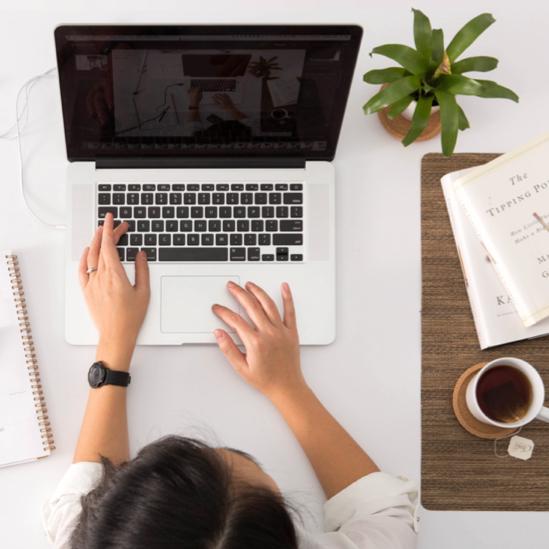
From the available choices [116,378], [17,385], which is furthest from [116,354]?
[17,385]

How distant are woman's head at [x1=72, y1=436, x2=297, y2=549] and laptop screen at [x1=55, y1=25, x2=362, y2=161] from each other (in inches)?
16.1

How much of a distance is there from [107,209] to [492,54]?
0.60m

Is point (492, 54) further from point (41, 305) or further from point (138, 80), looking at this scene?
point (41, 305)

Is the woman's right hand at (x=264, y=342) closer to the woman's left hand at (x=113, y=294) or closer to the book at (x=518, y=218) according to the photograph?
the woman's left hand at (x=113, y=294)

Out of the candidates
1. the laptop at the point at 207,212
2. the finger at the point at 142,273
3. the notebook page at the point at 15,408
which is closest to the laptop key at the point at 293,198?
the laptop at the point at 207,212

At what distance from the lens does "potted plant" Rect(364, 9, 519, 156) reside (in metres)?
0.80

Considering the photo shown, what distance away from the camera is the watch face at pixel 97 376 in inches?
34.2

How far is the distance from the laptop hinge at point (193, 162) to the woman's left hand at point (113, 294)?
0.25 ft

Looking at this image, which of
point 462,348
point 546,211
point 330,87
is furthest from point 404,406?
point 330,87

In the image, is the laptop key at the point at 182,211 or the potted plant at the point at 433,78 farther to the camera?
the laptop key at the point at 182,211

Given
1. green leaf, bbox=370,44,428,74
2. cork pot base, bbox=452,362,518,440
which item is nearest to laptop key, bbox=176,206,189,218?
green leaf, bbox=370,44,428,74

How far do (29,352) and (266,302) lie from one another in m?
0.33

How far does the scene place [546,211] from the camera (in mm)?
881

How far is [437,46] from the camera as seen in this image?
812mm
